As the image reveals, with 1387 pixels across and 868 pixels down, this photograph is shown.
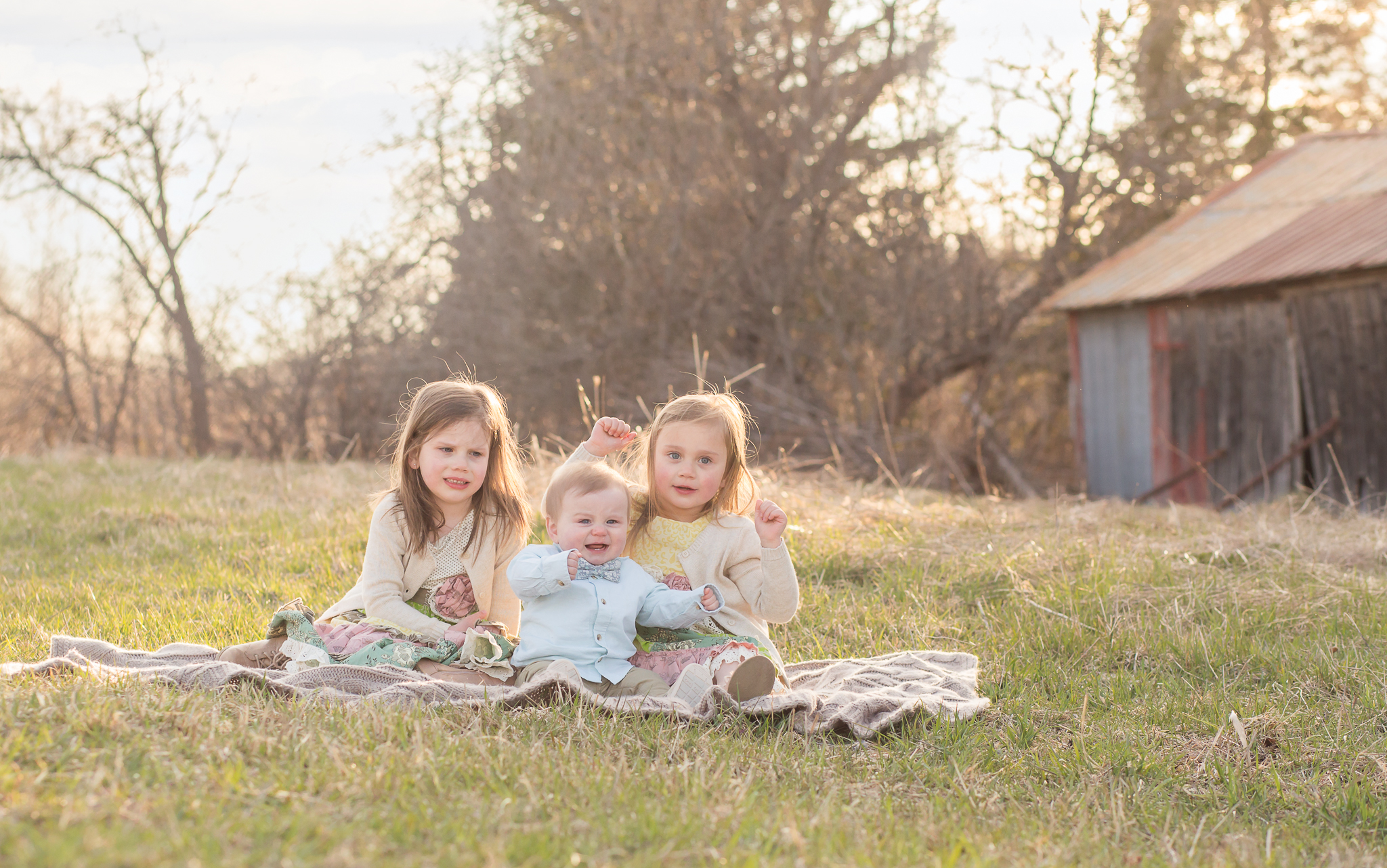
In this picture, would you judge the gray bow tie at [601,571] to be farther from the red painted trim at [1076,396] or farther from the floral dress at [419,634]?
the red painted trim at [1076,396]

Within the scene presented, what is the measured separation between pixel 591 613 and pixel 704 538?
20.3 inches

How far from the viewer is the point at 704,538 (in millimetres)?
3797

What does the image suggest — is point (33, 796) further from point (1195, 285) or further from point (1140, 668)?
point (1195, 285)

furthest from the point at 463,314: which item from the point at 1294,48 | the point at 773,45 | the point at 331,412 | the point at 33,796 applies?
the point at 1294,48

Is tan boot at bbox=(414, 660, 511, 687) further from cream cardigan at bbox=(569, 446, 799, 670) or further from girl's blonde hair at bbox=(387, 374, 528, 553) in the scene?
cream cardigan at bbox=(569, 446, 799, 670)

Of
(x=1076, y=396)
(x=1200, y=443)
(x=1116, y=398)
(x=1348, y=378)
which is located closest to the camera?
(x=1348, y=378)

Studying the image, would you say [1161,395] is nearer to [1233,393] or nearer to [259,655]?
[1233,393]

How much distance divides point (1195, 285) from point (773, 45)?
6.84 metres

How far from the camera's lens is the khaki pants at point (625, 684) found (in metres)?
3.46

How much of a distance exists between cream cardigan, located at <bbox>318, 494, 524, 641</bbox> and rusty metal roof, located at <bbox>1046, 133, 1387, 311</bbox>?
33.9 ft

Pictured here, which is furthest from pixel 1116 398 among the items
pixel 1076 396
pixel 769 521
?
pixel 769 521

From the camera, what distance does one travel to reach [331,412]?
1630 cm

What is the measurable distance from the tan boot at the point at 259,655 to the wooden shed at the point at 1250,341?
29.5 feet

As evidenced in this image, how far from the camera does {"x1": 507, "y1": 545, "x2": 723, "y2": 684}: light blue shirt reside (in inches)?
137
